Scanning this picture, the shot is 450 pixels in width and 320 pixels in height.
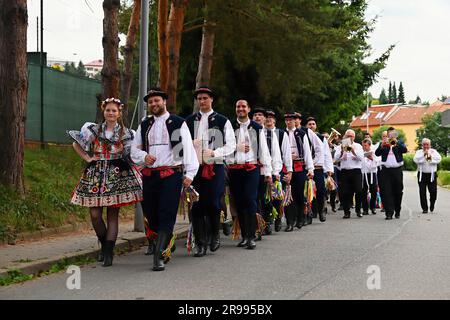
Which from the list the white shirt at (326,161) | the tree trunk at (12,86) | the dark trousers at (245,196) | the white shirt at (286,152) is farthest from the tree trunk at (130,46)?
the dark trousers at (245,196)

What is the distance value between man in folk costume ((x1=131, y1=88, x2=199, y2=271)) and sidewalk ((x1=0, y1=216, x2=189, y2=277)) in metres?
1.36

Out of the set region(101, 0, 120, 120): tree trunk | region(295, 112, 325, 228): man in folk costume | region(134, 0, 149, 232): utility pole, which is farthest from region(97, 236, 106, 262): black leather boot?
region(295, 112, 325, 228): man in folk costume

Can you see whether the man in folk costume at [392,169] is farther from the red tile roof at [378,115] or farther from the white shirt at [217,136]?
the red tile roof at [378,115]

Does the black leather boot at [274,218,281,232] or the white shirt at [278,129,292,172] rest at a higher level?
the white shirt at [278,129,292,172]

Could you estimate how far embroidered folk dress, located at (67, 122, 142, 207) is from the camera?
887cm

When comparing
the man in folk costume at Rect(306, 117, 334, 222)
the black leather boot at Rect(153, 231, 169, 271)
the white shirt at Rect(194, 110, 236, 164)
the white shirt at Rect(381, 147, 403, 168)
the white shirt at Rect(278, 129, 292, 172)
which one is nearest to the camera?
the black leather boot at Rect(153, 231, 169, 271)

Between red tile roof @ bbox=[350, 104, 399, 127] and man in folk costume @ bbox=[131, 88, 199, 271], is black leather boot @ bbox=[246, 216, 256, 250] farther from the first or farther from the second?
red tile roof @ bbox=[350, 104, 399, 127]

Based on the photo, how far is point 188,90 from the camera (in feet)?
80.4

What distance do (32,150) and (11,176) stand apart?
4.88m

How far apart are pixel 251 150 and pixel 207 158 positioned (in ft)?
4.47

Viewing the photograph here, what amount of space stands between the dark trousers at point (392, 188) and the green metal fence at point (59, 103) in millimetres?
7978

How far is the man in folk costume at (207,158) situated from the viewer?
9898 millimetres

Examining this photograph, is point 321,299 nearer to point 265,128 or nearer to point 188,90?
point 265,128
